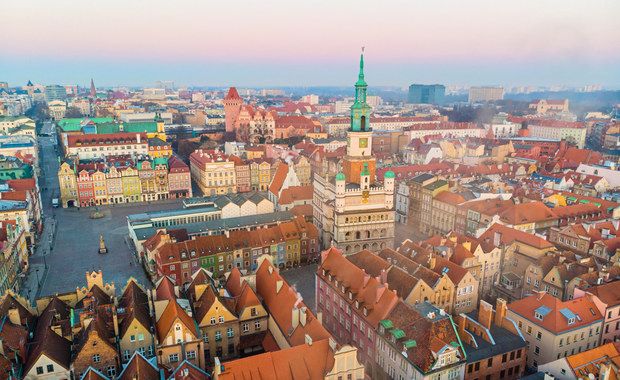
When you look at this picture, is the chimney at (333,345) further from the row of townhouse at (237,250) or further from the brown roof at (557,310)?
the row of townhouse at (237,250)

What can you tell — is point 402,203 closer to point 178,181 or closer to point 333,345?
point 178,181

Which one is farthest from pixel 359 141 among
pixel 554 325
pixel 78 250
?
pixel 78 250

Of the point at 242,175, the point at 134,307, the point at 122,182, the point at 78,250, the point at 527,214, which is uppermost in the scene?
the point at 527,214

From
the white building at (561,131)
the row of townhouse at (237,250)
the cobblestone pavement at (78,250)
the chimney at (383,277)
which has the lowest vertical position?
the cobblestone pavement at (78,250)

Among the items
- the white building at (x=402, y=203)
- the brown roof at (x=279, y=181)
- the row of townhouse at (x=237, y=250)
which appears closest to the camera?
the row of townhouse at (x=237, y=250)

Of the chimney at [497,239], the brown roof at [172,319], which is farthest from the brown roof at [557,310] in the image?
the brown roof at [172,319]

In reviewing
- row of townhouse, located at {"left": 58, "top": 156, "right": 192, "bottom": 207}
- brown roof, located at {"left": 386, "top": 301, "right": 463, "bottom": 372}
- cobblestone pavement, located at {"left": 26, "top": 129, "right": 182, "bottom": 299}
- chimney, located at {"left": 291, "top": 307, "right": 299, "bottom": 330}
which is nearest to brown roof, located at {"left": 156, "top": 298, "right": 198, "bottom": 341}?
chimney, located at {"left": 291, "top": 307, "right": 299, "bottom": 330}

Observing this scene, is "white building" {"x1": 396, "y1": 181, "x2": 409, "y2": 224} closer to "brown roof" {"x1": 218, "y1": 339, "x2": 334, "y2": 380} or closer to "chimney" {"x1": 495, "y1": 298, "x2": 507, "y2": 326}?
"chimney" {"x1": 495, "y1": 298, "x2": 507, "y2": 326}
